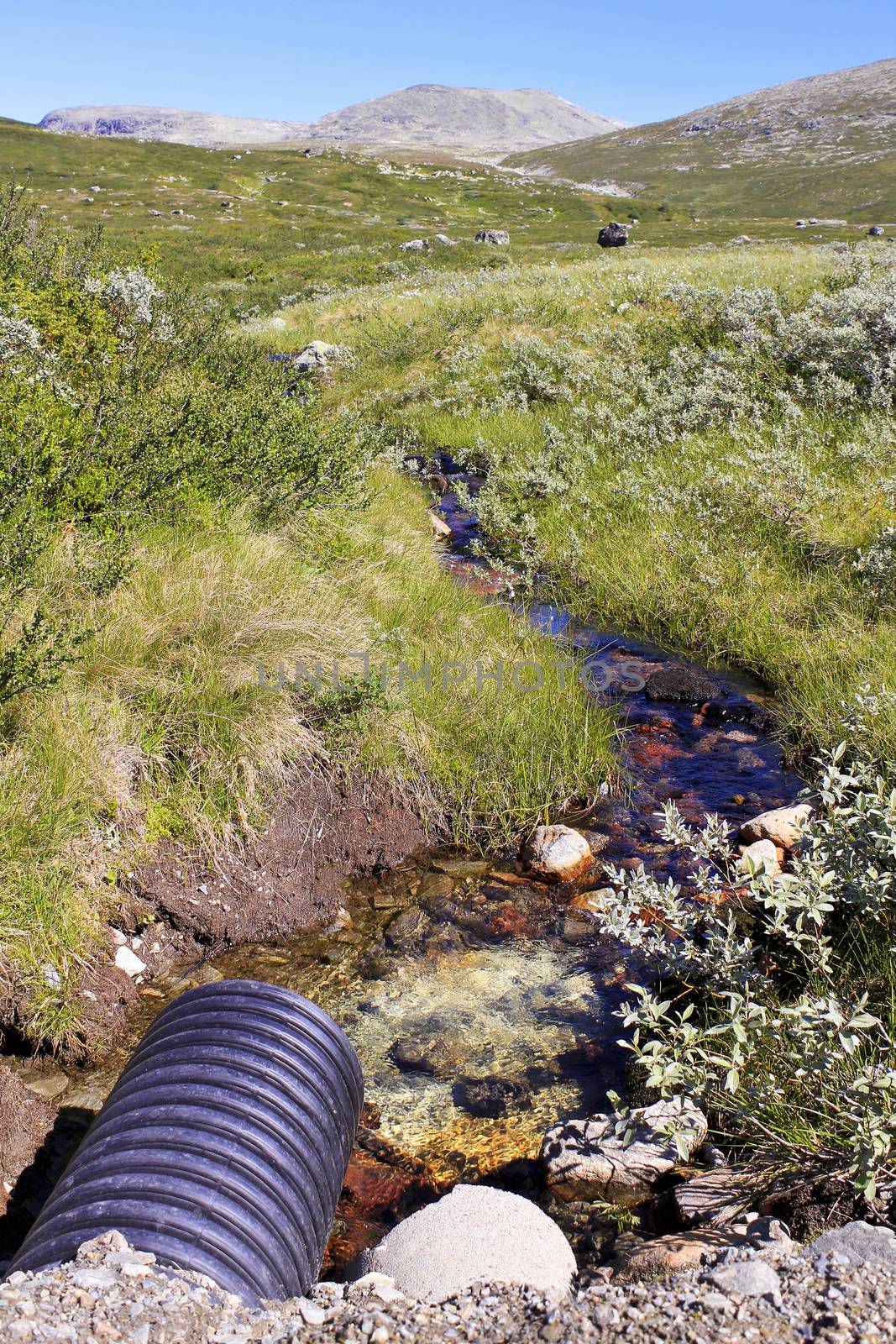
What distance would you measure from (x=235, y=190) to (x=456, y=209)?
19.8 m

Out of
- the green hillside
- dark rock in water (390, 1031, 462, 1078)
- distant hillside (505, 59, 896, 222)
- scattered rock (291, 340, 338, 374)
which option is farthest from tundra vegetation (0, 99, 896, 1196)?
distant hillside (505, 59, 896, 222)

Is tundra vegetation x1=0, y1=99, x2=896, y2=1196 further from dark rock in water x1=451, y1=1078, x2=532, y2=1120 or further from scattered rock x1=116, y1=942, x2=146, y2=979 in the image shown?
dark rock in water x1=451, y1=1078, x2=532, y2=1120

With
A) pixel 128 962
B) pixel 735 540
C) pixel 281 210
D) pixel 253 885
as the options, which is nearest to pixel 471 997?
pixel 253 885

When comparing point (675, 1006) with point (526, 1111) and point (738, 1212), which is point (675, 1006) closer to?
point (526, 1111)

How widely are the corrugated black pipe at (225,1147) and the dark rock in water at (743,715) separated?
4.53 meters

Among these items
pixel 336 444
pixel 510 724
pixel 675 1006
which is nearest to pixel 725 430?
pixel 336 444

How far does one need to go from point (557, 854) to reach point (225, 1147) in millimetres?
2938

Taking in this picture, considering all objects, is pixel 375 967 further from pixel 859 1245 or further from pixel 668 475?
pixel 668 475

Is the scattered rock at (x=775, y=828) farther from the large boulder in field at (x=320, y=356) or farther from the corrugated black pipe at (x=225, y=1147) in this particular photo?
the large boulder in field at (x=320, y=356)

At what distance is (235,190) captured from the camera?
81125 millimetres

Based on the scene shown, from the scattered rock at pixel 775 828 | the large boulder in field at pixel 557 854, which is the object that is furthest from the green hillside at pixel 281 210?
the scattered rock at pixel 775 828

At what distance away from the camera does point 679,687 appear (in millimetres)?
7484

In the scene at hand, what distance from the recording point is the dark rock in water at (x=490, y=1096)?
3.88 metres

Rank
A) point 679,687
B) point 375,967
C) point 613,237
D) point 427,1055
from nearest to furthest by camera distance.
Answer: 1. point 427,1055
2. point 375,967
3. point 679,687
4. point 613,237
